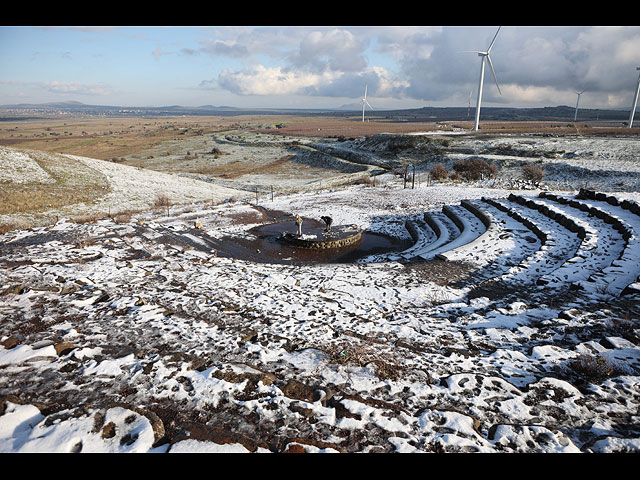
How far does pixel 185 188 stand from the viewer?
122ft

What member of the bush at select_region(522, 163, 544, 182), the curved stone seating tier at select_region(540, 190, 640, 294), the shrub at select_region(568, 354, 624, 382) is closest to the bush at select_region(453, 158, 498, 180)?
the bush at select_region(522, 163, 544, 182)

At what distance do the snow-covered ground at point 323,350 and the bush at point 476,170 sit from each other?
23.1 meters

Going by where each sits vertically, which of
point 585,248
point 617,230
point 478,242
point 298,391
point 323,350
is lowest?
point 323,350

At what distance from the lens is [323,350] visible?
7660 mm

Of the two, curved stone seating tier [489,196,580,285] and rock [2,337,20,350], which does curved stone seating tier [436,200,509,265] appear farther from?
rock [2,337,20,350]

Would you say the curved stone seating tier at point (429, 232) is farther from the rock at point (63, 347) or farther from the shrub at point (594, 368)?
the rock at point (63, 347)

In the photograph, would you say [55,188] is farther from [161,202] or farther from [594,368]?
[594,368]

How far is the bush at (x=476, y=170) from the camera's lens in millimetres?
37562

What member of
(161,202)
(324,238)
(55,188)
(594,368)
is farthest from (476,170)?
(55,188)

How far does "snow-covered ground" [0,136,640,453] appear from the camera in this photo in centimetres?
504

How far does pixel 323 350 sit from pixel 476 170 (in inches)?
1456

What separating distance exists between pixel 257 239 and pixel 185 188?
69.0 ft
